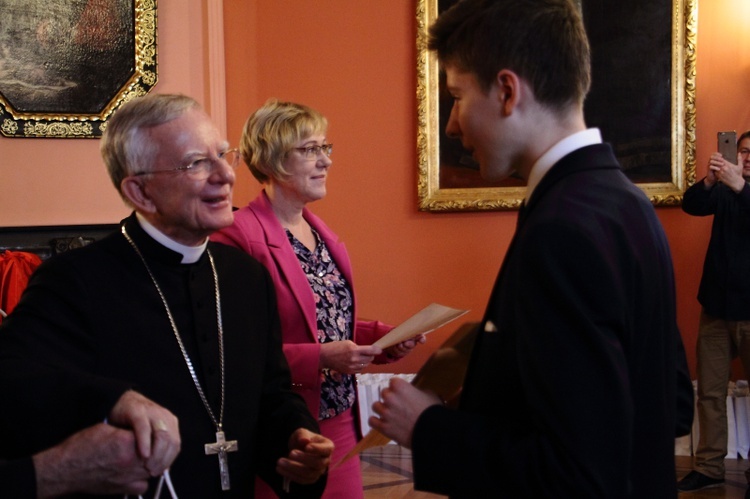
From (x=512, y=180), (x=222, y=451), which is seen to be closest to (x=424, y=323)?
(x=222, y=451)

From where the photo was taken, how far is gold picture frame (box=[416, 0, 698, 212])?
5.92 metres

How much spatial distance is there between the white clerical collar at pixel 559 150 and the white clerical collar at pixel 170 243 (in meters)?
1.07

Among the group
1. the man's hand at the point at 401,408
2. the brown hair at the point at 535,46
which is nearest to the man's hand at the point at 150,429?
the man's hand at the point at 401,408

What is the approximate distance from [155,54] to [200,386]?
4.48 metres

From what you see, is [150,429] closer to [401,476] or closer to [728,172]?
[401,476]

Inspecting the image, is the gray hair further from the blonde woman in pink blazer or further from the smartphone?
the smartphone

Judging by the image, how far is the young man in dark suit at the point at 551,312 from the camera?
1289mm

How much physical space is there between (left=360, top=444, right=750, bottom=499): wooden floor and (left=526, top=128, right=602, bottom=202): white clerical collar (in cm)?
368

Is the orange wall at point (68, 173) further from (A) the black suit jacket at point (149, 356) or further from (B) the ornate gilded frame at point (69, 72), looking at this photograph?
(A) the black suit jacket at point (149, 356)

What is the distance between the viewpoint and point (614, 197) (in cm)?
141

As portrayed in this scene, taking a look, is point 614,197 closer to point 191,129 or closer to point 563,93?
point 563,93

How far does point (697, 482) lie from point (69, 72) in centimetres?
498

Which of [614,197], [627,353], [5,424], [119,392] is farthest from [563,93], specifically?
[5,424]

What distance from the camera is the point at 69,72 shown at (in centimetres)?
590
